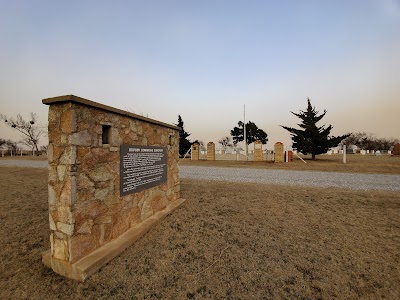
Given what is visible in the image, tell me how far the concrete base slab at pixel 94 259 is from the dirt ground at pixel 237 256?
87 millimetres

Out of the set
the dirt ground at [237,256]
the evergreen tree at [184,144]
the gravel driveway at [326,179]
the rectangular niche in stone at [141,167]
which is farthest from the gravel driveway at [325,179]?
the evergreen tree at [184,144]

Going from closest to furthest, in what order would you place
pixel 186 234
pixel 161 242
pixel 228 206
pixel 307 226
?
pixel 161 242 → pixel 186 234 → pixel 307 226 → pixel 228 206

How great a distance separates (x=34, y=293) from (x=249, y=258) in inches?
117

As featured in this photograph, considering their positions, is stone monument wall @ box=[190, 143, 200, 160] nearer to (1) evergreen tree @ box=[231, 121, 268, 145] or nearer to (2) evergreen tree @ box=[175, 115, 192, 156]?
(2) evergreen tree @ box=[175, 115, 192, 156]

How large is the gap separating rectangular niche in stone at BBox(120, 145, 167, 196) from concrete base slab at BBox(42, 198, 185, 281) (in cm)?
74

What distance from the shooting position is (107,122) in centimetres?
344

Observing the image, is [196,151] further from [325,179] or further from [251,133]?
[251,133]

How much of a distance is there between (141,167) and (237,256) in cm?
236

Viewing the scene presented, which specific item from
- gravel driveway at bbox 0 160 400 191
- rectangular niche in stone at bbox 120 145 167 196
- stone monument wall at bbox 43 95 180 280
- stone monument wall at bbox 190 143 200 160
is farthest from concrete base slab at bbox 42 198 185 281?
stone monument wall at bbox 190 143 200 160

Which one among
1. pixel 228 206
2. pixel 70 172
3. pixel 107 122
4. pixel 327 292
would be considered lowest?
pixel 327 292

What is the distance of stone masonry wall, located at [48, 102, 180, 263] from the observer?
287cm

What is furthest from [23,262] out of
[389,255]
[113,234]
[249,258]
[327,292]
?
[389,255]

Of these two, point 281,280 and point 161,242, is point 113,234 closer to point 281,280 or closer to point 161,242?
point 161,242

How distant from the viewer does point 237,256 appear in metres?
3.56
